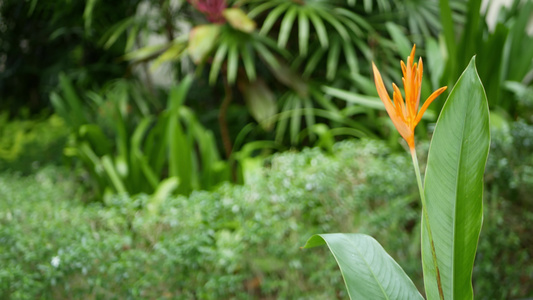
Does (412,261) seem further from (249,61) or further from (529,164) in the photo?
(249,61)

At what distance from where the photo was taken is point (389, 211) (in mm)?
1862

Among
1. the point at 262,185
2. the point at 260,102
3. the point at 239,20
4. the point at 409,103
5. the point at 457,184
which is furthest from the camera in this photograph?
the point at 260,102

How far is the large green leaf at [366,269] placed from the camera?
39.4 inches

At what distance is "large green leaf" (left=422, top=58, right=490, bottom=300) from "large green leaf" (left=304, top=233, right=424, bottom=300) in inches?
2.3

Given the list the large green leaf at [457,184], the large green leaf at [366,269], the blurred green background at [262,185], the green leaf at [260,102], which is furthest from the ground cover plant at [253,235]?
the green leaf at [260,102]

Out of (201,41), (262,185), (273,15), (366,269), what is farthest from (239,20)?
(366,269)

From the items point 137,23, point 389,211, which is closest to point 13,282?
point 389,211

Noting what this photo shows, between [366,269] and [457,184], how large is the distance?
0.23m

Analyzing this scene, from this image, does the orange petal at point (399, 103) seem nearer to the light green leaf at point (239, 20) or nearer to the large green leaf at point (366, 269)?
the large green leaf at point (366, 269)

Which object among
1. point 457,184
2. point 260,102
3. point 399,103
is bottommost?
point 260,102

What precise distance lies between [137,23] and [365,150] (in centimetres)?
211

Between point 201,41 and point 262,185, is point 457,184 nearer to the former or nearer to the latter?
point 262,185

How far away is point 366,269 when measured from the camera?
39.8 inches

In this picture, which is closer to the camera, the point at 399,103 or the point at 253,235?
the point at 399,103
